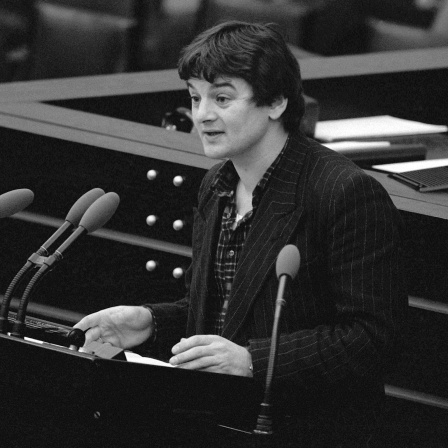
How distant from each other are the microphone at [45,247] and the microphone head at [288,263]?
363 millimetres

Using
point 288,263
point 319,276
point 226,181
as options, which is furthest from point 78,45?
point 288,263

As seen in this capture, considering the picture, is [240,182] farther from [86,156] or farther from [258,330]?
[86,156]

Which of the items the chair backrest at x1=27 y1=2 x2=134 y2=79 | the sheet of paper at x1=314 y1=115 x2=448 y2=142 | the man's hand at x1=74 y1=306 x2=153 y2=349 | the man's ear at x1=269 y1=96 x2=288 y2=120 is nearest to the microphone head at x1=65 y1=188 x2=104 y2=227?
the man's hand at x1=74 y1=306 x2=153 y2=349

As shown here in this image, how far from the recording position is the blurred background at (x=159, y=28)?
16.6ft

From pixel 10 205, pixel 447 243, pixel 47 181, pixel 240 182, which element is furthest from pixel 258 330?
pixel 47 181

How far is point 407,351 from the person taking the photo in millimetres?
2418

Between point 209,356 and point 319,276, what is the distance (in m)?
0.25

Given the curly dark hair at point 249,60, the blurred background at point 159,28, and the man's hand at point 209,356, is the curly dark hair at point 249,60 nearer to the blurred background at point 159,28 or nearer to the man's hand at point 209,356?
the man's hand at point 209,356

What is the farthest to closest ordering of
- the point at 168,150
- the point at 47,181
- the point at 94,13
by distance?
the point at 94,13 → the point at 47,181 → the point at 168,150

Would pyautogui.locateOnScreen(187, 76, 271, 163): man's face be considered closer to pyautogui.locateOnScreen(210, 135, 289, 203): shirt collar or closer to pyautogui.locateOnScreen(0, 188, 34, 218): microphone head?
pyautogui.locateOnScreen(210, 135, 289, 203): shirt collar

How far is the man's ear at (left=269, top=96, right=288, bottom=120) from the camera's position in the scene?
6.23ft

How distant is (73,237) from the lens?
1.71 metres

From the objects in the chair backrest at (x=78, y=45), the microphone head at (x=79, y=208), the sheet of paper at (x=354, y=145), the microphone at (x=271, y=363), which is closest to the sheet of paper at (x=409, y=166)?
the sheet of paper at (x=354, y=145)

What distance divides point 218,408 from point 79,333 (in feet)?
0.83
